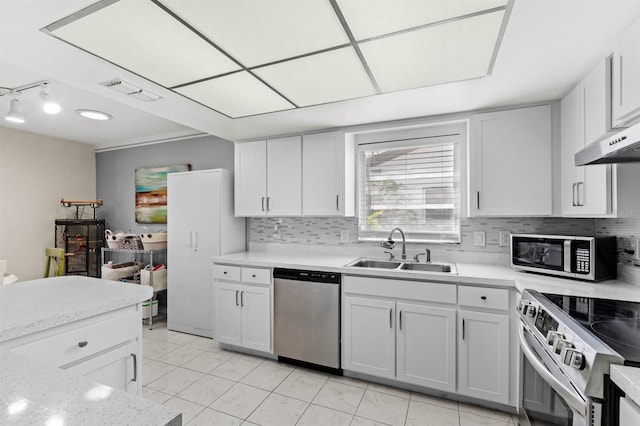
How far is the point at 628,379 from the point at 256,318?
8.22 ft

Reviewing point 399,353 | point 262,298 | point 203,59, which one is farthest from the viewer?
point 262,298

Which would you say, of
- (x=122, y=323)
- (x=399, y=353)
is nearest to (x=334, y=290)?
(x=399, y=353)

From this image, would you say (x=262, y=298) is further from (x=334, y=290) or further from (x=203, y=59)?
(x=203, y=59)

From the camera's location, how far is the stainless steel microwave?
6.14 ft

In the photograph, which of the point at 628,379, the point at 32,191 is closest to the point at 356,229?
the point at 628,379

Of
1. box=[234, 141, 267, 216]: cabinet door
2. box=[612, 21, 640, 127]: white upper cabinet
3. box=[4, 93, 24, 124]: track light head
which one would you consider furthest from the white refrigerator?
box=[612, 21, 640, 127]: white upper cabinet

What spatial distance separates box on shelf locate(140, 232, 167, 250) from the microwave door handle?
3.96m

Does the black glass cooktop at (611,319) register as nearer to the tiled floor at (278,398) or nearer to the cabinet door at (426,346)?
the cabinet door at (426,346)

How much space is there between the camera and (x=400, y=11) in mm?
1312

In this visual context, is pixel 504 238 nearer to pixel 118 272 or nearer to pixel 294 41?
pixel 294 41

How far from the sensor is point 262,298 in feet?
9.18

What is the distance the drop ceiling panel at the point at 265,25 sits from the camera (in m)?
1.29

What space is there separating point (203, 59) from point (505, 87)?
6.31ft

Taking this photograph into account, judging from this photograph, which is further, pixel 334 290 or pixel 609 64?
pixel 334 290
